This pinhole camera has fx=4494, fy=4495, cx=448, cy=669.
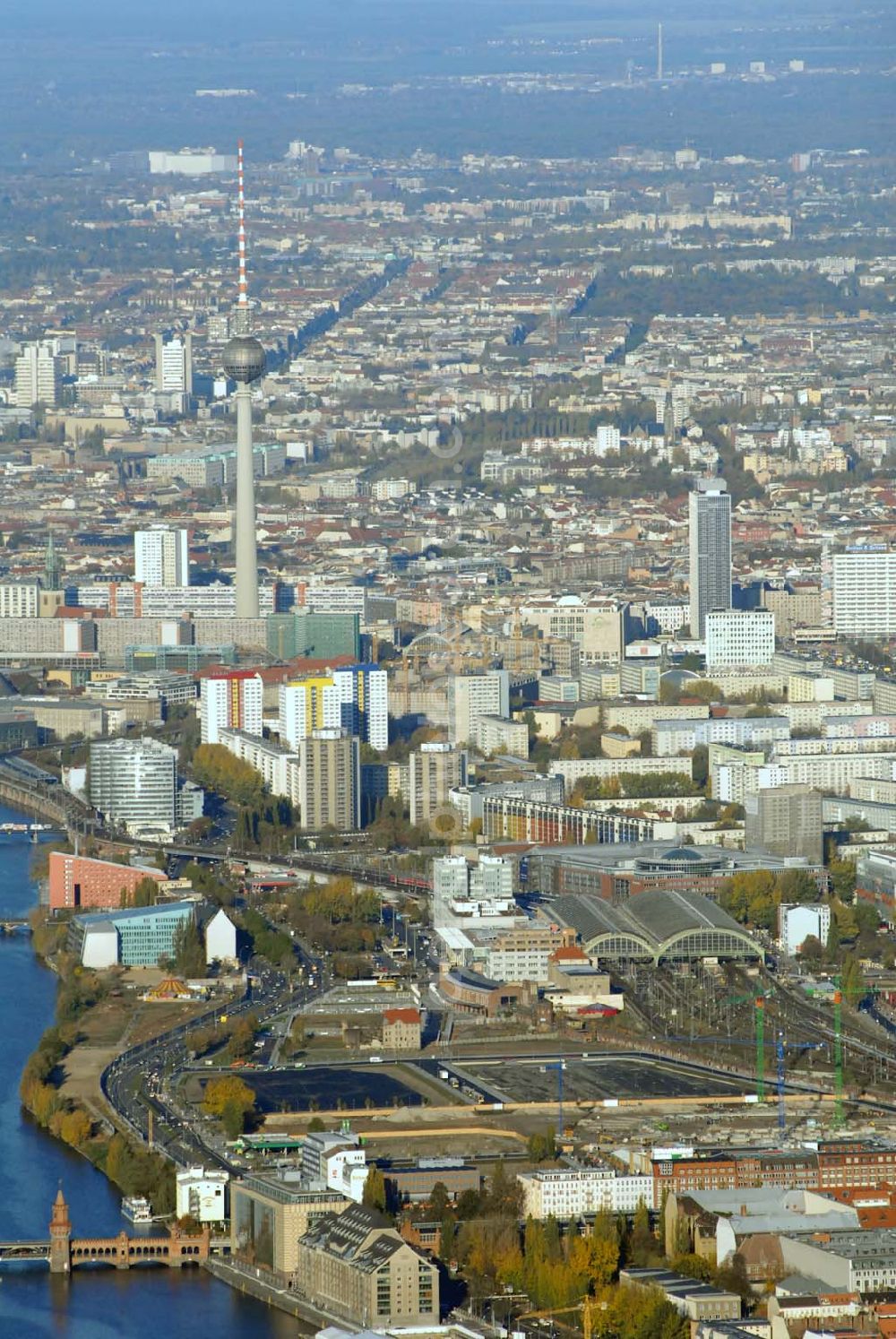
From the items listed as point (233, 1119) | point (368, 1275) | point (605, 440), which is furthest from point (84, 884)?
point (605, 440)

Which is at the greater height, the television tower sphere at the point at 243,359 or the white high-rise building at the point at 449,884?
the television tower sphere at the point at 243,359

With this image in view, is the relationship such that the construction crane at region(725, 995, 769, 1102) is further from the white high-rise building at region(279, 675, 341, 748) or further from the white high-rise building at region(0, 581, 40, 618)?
the white high-rise building at region(0, 581, 40, 618)

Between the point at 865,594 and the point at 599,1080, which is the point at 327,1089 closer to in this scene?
the point at 599,1080

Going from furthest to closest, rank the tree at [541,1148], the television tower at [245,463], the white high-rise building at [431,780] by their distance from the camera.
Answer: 1. the television tower at [245,463]
2. the white high-rise building at [431,780]
3. the tree at [541,1148]

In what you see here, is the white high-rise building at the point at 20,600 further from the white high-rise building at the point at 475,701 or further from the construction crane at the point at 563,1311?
the construction crane at the point at 563,1311

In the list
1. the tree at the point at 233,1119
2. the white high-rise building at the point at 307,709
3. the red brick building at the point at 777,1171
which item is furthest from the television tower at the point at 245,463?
the red brick building at the point at 777,1171

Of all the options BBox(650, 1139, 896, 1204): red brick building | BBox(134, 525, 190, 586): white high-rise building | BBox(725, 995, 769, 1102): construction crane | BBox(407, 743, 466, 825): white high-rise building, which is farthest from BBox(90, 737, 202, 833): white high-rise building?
BBox(650, 1139, 896, 1204): red brick building
